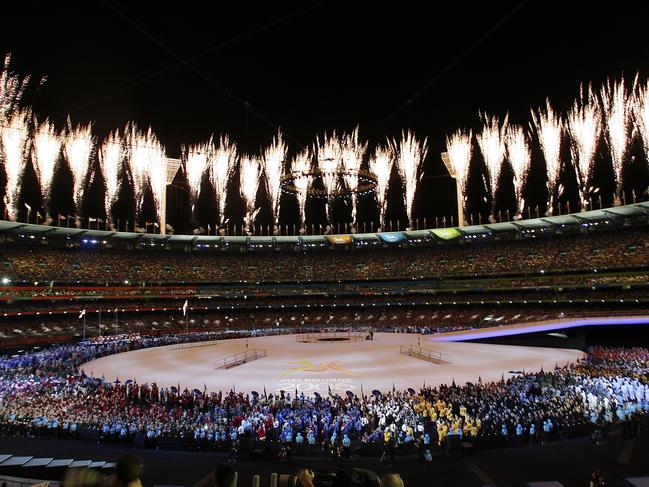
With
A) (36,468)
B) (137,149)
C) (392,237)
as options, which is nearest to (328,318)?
(392,237)

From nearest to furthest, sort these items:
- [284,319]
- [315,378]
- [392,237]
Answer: [315,378] → [284,319] → [392,237]

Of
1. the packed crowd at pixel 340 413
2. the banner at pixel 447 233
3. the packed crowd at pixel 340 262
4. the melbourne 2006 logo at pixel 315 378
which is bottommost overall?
the melbourne 2006 logo at pixel 315 378

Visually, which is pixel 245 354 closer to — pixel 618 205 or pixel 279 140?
pixel 279 140

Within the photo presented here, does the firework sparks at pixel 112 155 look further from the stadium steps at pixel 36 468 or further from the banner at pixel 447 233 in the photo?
the banner at pixel 447 233

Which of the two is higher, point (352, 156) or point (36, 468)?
point (352, 156)

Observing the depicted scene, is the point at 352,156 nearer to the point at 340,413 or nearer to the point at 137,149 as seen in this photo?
the point at 137,149

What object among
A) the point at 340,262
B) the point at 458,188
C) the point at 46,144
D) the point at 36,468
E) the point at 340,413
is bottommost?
the point at 340,413

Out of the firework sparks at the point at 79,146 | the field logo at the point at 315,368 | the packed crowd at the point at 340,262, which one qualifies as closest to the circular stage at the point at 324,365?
the field logo at the point at 315,368

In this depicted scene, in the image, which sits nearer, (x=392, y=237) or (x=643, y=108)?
(x=643, y=108)
